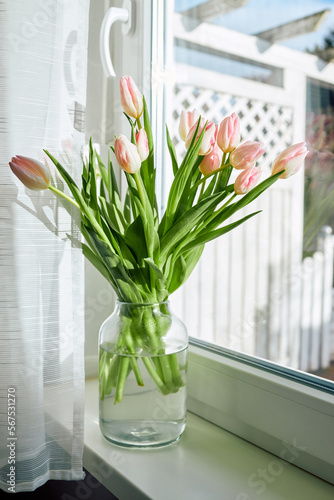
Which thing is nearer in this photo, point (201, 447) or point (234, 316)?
point (201, 447)

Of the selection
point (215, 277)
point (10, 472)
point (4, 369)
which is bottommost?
point (10, 472)

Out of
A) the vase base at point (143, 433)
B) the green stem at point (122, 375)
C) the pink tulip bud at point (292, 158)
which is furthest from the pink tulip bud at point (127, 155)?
the vase base at point (143, 433)

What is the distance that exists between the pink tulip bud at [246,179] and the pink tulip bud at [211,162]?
0.23 ft

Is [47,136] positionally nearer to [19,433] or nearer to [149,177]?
[149,177]

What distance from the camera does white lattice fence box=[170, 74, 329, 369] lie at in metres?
0.95

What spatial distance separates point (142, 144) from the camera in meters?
0.77

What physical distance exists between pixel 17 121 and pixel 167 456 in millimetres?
578

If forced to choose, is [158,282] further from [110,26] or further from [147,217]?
[110,26]

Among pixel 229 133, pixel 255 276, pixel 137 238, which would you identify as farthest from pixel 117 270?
pixel 255 276

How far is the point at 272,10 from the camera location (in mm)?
907

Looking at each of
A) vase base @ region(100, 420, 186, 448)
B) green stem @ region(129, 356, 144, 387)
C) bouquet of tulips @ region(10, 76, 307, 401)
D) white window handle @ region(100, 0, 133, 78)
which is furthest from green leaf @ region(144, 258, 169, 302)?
white window handle @ region(100, 0, 133, 78)

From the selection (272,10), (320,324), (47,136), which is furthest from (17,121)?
(320,324)

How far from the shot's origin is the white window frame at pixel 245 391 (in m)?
0.74

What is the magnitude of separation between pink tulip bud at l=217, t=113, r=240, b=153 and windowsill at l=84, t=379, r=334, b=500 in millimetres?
491
